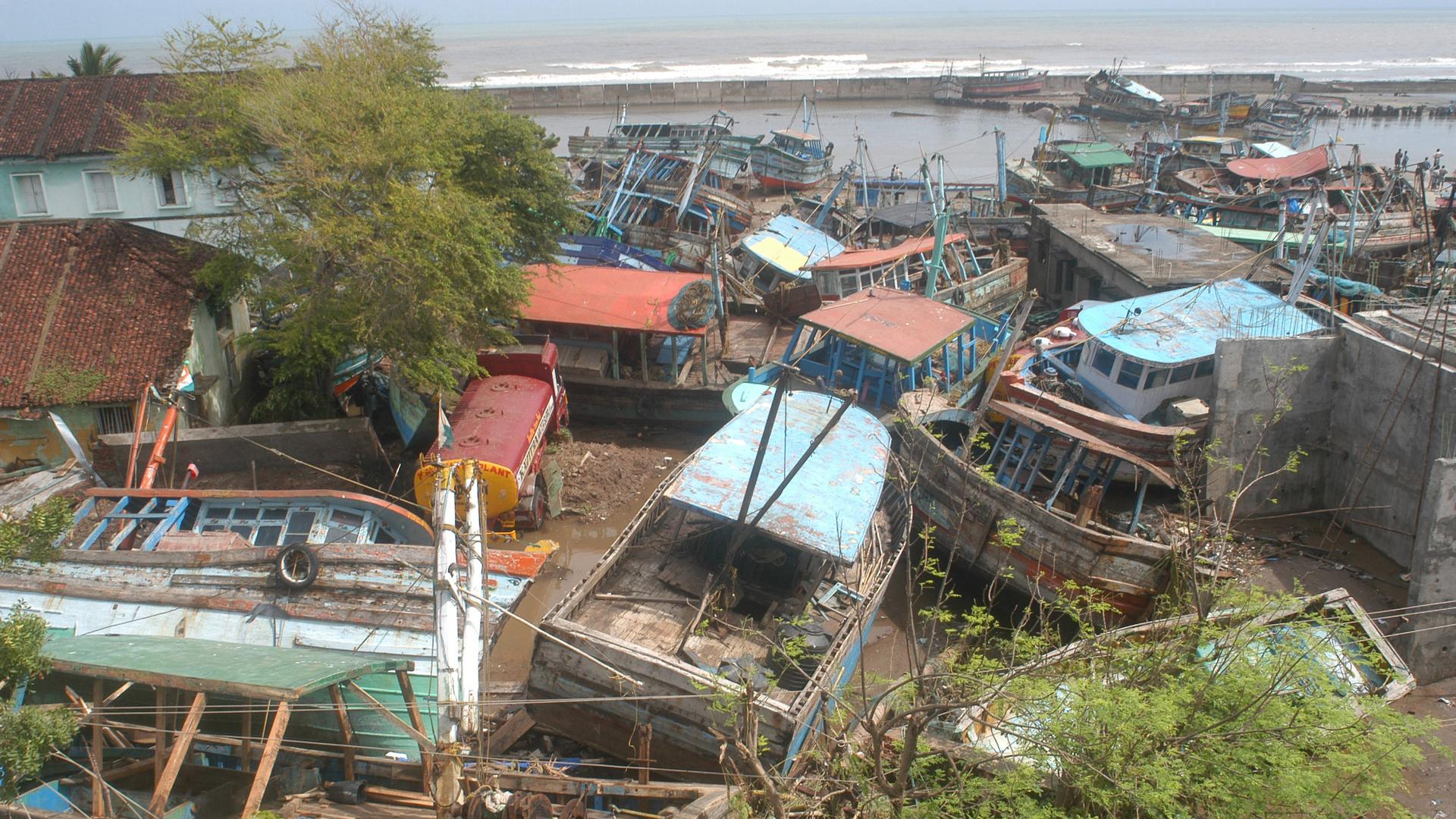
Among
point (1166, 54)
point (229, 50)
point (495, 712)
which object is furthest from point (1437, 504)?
point (1166, 54)

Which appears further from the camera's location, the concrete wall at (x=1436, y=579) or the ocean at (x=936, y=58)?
the ocean at (x=936, y=58)

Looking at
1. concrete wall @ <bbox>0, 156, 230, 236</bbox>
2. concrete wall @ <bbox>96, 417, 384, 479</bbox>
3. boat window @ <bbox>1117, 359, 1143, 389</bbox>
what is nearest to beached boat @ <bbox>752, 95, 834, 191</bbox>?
concrete wall @ <bbox>0, 156, 230, 236</bbox>

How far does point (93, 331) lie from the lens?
560 inches

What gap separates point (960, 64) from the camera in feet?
312

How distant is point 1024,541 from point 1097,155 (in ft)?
76.0

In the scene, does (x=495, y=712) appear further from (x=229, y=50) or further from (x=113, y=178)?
(x=113, y=178)

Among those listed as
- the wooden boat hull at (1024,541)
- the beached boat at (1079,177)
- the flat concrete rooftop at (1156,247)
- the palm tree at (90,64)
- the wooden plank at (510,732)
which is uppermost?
the palm tree at (90,64)

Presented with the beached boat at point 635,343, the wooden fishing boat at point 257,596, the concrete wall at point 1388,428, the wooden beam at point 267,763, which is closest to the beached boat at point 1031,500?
the concrete wall at point 1388,428

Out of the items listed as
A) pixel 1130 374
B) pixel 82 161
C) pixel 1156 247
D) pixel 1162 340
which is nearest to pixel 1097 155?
pixel 1156 247

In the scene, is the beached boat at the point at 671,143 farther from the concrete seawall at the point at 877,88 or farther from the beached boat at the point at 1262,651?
the concrete seawall at the point at 877,88

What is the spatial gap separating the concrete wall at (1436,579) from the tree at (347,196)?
12801 millimetres

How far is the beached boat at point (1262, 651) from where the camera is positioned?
7.31 m

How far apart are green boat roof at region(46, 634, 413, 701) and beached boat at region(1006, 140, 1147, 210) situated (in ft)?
83.7

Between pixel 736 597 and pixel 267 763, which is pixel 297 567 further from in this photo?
pixel 736 597
